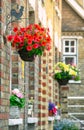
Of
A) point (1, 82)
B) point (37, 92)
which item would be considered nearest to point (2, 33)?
point (1, 82)

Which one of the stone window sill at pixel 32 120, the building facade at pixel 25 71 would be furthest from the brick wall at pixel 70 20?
the stone window sill at pixel 32 120

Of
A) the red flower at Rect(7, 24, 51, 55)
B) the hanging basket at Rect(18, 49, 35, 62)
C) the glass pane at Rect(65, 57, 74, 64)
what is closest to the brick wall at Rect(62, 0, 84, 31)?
the glass pane at Rect(65, 57, 74, 64)

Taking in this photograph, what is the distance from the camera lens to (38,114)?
62.2ft

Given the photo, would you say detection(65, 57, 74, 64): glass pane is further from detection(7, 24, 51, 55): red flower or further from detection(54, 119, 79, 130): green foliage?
detection(7, 24, 51, 55): red flower

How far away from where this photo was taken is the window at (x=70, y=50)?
36000mm

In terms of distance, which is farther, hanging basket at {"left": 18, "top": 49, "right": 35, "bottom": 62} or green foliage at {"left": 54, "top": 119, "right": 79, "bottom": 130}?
green foliage at {"left": 54, "top": 119, "right": 79, "bottom": 130}

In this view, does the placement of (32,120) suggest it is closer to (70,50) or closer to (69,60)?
(69,60)

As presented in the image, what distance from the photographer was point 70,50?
1425 inches

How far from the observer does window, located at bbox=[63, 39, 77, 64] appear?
118 feet

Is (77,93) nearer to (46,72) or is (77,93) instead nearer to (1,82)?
(46,72)

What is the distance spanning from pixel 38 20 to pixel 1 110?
790 cm

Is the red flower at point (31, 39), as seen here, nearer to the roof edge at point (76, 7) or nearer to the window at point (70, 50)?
the roof edge at point (76, 7)

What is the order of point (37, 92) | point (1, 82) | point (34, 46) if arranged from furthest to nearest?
1. point (37, 92)
2. point (34, 46)
3. point (1, 82)

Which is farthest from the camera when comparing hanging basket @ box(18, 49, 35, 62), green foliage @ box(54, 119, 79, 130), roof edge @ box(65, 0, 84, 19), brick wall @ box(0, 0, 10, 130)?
roof edge @ box(65, 0, 84, 19)
